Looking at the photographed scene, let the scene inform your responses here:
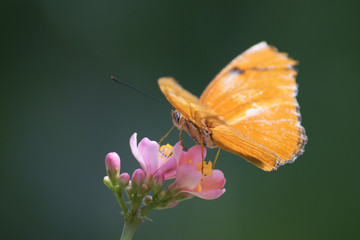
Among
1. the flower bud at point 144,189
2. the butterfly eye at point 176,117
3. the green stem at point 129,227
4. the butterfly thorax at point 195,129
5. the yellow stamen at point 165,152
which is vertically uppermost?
the butterfly eye at point 176,117

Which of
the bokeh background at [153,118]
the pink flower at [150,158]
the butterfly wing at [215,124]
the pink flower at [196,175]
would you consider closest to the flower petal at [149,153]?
the pink flower at [150,158]

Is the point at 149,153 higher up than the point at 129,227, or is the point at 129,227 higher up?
the point at 149,153

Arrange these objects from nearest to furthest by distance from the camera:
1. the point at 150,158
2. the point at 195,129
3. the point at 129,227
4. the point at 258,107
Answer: the point at 129,227
the point at 150,158
the point at 195,129
the point at 258,107

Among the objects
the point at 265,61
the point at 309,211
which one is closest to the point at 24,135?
the point at 309,211

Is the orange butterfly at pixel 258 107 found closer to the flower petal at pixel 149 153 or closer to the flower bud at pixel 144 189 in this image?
the flower petal at pixel 149 153

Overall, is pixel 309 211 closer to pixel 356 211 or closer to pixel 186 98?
pixel 356 211

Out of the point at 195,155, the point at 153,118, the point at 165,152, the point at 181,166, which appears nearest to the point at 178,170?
the point at 181,166

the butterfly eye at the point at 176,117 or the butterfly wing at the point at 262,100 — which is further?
the butterfly wing at the point at 262,100

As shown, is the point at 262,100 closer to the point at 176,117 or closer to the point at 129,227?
the point at 176,117
